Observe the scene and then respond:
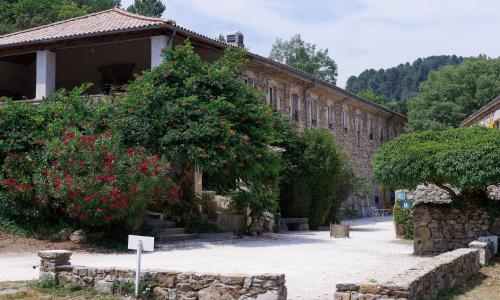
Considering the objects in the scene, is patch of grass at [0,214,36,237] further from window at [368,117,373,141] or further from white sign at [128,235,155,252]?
window at [368,117,373,141]

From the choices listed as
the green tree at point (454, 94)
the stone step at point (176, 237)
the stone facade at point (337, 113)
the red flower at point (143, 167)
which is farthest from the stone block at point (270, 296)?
the green tree at point (454, 94)

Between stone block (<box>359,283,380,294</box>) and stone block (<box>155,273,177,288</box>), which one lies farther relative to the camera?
stone block (<box>155,273,177,288</box>)

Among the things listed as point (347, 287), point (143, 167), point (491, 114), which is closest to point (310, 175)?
point (143, 167)

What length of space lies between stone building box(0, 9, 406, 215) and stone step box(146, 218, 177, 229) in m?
4.17

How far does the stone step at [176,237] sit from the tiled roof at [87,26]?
636cm

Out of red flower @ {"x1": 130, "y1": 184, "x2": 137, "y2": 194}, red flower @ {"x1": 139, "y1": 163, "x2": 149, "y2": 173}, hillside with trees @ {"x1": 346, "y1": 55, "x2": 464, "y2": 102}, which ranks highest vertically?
hillside with trees @ {"x1": 346, "y1": 55, "x2": 464, "y2": 102}

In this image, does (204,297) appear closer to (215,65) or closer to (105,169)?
(105,169)

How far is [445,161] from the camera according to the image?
13.4 m

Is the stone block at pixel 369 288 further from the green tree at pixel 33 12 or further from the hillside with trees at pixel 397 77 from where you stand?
the hillside with trees at pixel 397 77

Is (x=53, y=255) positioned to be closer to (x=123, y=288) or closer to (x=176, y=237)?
(x=123, y=288)

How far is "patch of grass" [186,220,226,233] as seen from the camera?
57.8 ft

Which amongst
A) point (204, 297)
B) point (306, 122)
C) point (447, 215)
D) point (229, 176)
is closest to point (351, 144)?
point (306, 122)

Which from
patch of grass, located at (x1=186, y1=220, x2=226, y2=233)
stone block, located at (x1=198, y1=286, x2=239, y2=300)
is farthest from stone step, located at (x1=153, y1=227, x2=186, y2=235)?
stone block, located at (x1=198, y1=286, x2=239, y2=300)

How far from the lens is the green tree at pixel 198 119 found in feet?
52.4
